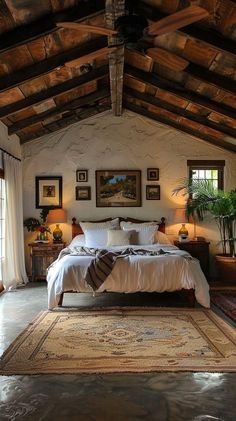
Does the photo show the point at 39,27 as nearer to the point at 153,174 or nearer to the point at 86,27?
the point at 86,27

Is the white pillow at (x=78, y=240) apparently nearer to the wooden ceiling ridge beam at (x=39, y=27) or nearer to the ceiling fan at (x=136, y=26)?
the wooden ceiling ridge beam at (x=39, y=27)

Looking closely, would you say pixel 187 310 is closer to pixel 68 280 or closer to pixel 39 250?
pixel 68 280

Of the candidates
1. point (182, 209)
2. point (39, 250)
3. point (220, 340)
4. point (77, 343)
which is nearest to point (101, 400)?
point (77, 343)

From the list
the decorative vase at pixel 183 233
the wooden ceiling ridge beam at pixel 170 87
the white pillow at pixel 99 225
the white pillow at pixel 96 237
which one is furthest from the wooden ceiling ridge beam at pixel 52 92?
the decorative vase at pixel 183 233

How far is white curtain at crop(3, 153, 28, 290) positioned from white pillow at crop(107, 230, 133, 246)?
169 centimetres

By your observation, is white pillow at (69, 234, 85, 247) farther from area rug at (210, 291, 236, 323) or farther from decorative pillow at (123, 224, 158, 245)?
area rug at (210, 291, 236, 323)

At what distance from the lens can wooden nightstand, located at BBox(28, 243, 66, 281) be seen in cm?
743

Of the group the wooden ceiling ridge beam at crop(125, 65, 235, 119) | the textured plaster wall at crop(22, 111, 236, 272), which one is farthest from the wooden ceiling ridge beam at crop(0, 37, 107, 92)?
the textured plaster wall at crop(22, 111, 236, 272)

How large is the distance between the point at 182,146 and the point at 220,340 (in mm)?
4939

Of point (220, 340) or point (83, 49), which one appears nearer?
point (220, 340)

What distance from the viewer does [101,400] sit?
2.73 metres

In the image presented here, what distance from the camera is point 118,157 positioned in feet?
26.7

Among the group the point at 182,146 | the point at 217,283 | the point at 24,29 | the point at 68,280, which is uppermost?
the point at 24,29

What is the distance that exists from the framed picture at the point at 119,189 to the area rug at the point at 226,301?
2633 millimetres
